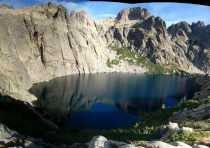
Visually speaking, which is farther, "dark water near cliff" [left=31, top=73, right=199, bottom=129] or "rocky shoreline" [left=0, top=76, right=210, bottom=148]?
"dark water near cliff" [left=31, top=73, right=199, bottom=129]

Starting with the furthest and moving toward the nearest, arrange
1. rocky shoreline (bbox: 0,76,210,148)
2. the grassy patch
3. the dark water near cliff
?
the dark water near cliff < the grassy patch < rocky shoreline (bbox: 0,76,210,148)

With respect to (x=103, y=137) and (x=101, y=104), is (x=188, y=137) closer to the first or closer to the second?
(x=103, y=137)

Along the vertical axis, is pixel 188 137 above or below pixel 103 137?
below

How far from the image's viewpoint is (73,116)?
115 metres

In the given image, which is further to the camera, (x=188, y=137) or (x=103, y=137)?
(x=188, y=137)

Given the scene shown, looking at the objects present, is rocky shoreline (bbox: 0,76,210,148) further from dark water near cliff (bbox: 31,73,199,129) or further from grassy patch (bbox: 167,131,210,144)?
dark water near cliff (bbox: 31,73,199,129)

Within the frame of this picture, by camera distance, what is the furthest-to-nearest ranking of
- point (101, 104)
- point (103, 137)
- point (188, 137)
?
point (101, 104), point (188, 137), point (103, 137)

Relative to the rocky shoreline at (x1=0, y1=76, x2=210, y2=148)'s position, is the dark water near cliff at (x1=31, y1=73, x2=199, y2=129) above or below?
below

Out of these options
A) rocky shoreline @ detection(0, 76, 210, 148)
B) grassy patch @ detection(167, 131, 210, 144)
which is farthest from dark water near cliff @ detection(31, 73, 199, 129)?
grassy patch @ detection(167, 131, 210, 144)

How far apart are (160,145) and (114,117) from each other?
9819 centimetres

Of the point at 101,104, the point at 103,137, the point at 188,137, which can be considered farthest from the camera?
the point at 101,104

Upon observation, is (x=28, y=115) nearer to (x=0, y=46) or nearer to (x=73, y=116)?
(x=73, y=116)

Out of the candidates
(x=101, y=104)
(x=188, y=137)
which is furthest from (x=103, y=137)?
(x=101, y=104)

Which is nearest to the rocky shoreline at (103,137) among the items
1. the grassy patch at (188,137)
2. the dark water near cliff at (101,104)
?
the grassy patch at (188,137)
